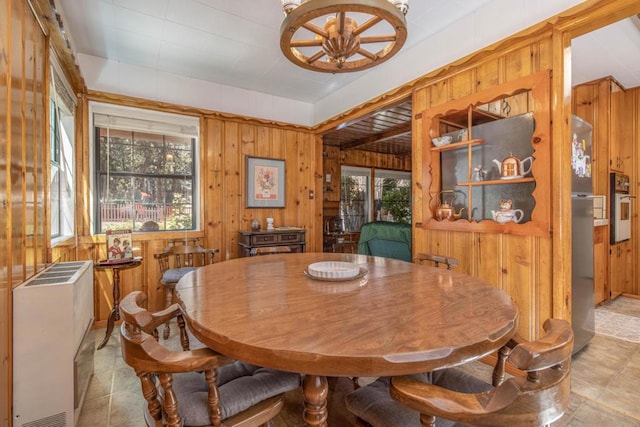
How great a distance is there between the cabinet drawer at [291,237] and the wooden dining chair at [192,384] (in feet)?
8.82

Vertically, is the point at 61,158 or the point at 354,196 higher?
the point at 61,158

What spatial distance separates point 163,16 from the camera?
Answer: 2.48 metres

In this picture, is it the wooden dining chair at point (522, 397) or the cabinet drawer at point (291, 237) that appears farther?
the cabinet drawer at point (291, 237)

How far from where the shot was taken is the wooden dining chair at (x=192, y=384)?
2.84ft

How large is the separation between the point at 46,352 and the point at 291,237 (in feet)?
8.94

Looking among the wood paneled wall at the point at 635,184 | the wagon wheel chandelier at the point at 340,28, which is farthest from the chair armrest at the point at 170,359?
the wood paneled wall at the point at 635,184


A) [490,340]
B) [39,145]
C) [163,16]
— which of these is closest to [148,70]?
[163,16]

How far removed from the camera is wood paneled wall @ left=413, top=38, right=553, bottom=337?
6.62 feet

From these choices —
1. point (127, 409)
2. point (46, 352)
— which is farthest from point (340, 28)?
point (127, 409)

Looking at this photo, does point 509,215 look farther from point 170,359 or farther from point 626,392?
point 170,359

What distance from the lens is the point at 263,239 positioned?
375 centimetres

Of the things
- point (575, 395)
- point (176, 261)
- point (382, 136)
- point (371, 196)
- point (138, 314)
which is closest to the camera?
point (138, 314)

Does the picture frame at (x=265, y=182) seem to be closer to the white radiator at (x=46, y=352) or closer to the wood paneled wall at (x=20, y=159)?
the wood paneled wall at (x=20, y=159)

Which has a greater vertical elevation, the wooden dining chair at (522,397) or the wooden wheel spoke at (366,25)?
the wooden wheel spoke at (366,25)
